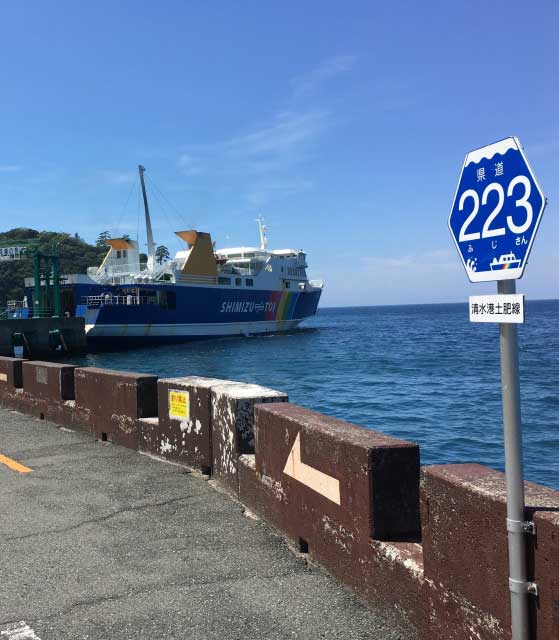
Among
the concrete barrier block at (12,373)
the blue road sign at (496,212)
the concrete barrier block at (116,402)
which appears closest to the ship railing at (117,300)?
the concrete barrier block at (12,373)

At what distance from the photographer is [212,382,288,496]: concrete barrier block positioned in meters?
5.09

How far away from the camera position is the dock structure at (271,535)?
102 inches

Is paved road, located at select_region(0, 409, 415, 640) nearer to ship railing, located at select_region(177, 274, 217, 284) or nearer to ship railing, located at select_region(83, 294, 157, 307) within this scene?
ship railing, located at select_region(83, 294, 157, 307)

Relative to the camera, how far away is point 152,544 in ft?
14.0

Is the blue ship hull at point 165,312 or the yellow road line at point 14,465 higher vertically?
the blue ship hull at point 165,312

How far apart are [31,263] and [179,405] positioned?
107042 mm

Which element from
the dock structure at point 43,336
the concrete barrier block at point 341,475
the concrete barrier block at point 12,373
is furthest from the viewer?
the dock structure at point 43,336

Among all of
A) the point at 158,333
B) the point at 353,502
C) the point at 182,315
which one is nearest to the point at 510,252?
the point at 353,502

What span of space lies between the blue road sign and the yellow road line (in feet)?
17.0

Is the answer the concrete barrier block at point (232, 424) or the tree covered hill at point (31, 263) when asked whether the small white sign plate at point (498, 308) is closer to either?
the concrete barrier block at point (232, 424)

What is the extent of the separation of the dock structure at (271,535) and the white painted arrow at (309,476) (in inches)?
0.5

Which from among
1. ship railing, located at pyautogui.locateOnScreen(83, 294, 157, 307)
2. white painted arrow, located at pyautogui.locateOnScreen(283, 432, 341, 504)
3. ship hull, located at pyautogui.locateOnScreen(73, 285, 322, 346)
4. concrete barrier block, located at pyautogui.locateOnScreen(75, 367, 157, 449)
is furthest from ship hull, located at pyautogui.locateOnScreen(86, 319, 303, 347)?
white painted arrow, located at pyautogui.locateOnScreen(283, 432, 341, 504)

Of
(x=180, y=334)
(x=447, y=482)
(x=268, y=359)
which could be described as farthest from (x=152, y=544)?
(x=180, y=334)

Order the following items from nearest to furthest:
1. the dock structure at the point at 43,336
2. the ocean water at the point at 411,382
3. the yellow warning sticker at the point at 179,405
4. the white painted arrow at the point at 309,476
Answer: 1. the white painted arrow at the point at 309,476
2. the yellow warning sticker at the point at 179,405
3. the ocean water at the point at 411,382
4. the dock structure at the point at 43,336
